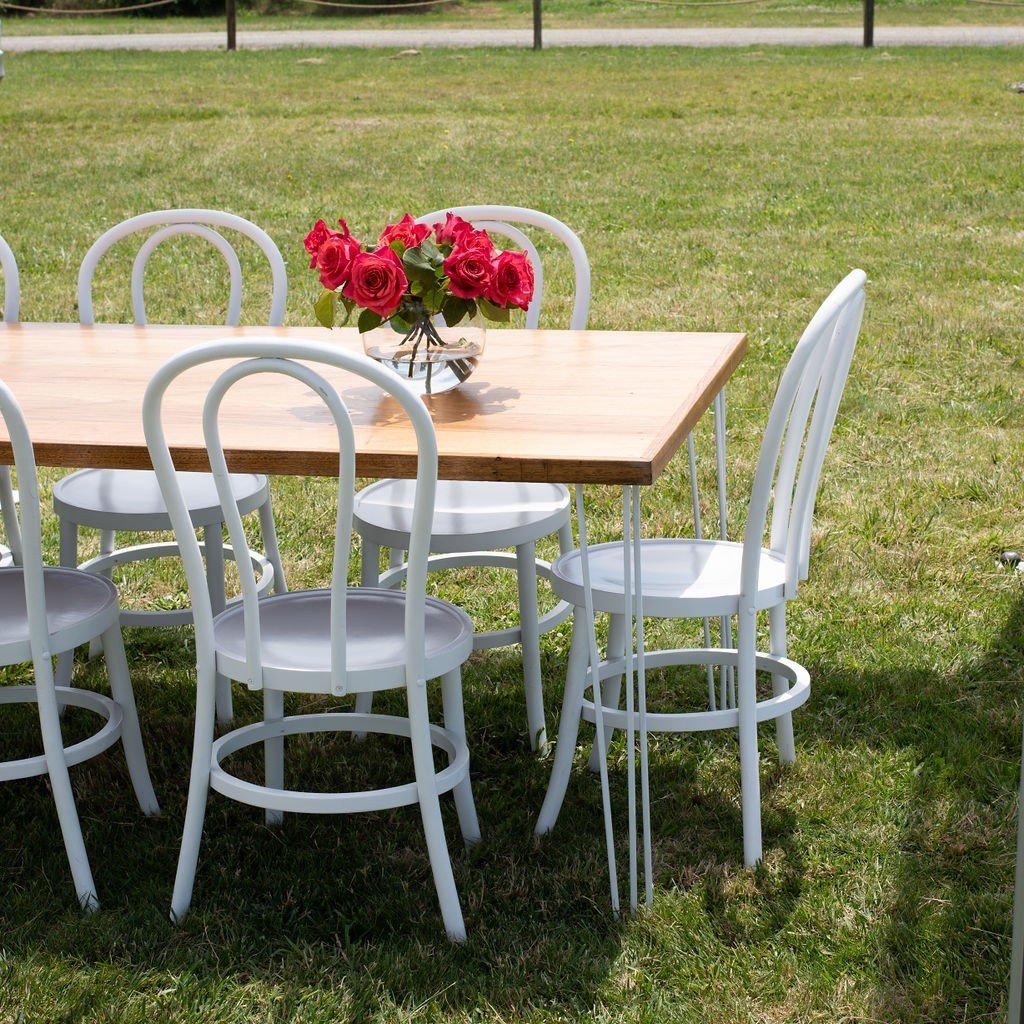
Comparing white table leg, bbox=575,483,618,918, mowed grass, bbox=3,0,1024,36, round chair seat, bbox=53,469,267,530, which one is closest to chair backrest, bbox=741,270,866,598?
white table leg, bbox=575,483,618,918

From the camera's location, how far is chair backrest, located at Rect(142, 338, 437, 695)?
192cm

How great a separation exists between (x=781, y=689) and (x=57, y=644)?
127cm

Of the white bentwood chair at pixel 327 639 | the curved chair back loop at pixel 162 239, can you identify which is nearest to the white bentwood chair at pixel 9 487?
the curved chair back loop at pixel 162 239

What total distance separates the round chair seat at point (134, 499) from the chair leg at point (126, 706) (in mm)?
378

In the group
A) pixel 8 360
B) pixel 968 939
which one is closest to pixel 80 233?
pixel 8 360

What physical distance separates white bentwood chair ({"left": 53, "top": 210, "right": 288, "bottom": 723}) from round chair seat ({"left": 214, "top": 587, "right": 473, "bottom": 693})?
49 centimetres

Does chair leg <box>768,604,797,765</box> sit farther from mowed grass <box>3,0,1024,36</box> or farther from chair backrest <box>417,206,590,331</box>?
mowed grass <box>3,0,1024,36</box>

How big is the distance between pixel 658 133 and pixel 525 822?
878cm

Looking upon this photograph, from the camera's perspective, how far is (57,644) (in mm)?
2318

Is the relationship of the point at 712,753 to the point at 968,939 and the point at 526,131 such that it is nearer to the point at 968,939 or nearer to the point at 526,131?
the point at 968,939

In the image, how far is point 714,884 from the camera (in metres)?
2.38

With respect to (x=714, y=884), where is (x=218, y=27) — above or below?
above

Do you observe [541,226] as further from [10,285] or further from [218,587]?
[10,285]

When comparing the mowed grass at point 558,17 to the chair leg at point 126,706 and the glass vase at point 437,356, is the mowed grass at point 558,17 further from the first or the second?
the chair leg at point 126,706
